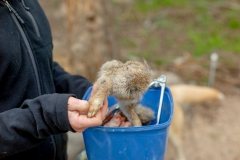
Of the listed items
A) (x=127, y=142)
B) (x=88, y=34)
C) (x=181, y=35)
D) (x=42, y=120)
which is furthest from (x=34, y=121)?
(x=181, y=35)

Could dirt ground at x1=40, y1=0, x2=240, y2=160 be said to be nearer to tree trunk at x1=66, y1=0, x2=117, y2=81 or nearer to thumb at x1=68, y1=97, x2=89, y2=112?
tree trunk at x1=66, y1=0, x2=117, y2=81

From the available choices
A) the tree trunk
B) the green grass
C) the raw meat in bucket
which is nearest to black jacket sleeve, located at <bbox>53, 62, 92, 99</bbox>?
the raw meat in bucket

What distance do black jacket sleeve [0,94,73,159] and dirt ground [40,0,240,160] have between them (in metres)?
1.99

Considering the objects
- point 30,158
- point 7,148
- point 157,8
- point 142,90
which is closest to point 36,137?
point 7,148

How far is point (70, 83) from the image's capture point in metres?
1.30

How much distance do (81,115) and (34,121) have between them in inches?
5.5

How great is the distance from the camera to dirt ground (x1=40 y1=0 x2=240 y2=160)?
2.83m

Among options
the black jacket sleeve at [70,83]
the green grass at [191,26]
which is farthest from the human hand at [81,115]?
the green grass at [191,26]

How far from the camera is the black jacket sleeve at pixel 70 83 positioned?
1.28 m

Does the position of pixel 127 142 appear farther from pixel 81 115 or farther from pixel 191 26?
pixel 191 26

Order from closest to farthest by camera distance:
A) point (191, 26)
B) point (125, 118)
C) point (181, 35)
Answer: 1. point (125, 118)
2. point (181, 35)
3. point (191, 26)

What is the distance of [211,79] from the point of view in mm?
3592

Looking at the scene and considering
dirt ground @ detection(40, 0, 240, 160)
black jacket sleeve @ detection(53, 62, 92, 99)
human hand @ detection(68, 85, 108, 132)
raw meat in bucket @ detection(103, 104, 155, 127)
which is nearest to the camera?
human hand @ detection(68, 85, 108, 132)

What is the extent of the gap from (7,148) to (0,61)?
259 millimetres
